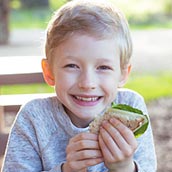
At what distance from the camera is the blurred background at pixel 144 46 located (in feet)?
17.3

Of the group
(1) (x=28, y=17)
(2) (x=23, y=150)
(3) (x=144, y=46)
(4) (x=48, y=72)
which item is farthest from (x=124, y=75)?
(1) (x=28, y=17)

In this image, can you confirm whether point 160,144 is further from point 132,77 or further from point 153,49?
point 153,49

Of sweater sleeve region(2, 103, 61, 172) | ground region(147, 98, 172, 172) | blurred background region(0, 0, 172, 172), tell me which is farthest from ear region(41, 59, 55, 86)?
ground region(147, 98, 172, 172)

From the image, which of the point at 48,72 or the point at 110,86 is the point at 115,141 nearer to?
the point at 110,86

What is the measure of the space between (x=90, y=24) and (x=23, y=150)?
15.9 inches

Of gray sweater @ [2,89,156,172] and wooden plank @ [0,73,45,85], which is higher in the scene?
gray sweater @ [2,89,156,172]

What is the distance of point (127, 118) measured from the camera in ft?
4.54

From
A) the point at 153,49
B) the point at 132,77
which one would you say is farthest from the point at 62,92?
the point at 153,49

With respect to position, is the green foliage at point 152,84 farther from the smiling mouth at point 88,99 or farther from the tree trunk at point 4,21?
the smiling mouth at point 88,99

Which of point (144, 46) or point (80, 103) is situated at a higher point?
point (80, 103)

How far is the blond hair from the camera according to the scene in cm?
150

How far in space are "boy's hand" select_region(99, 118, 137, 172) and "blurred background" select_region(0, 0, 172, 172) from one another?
1.24 meters

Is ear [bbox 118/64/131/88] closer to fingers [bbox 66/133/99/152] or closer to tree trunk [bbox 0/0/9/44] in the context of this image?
fingers [bbox 66/133/99/152]

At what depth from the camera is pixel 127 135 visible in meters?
1.38
